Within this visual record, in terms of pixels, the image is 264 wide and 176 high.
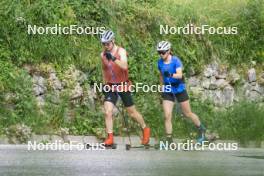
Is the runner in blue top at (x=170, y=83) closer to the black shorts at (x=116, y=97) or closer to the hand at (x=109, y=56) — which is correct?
the black shorts at (x=116, y=97)

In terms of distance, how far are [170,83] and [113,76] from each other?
1201 mm

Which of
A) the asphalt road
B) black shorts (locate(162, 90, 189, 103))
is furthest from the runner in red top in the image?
black shorts (locate(162, 90, 189, 103))

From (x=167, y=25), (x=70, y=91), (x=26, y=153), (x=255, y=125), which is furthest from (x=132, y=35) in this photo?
(x=26, y=153)

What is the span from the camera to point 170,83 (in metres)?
16.2

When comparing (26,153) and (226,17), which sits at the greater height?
(226,17)

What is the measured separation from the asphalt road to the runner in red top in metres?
0.49

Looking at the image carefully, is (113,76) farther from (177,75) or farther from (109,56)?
(177,75)

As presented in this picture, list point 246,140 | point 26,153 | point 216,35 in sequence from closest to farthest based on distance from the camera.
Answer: point 26,153, point 246,140, point 216,35

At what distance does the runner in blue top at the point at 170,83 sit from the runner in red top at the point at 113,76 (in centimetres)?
57

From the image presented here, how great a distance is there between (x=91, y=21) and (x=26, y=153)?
5900mm

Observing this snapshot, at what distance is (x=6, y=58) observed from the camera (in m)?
18.5

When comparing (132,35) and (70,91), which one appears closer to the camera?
(70,91)

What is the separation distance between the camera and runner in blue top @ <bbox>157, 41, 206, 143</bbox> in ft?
52.2

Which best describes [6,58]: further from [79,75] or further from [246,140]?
[246,140]
